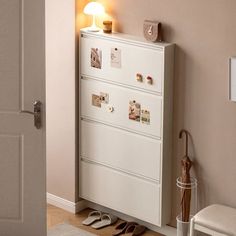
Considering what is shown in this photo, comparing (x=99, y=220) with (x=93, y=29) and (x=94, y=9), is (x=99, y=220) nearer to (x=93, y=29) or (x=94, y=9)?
(x=93, y=29)

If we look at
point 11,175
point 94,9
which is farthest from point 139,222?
point 94,9

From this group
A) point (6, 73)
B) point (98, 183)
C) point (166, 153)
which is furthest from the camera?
point (98, 183)

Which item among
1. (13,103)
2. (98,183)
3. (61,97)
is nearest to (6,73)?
(13,103)

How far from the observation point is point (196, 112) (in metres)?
5.30

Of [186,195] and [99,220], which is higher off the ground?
[186,195]

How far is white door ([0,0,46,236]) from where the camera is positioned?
5004 mm

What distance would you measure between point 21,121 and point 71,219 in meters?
1.21

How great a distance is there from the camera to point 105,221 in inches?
233

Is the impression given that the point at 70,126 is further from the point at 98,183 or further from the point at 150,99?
the point at 150,99

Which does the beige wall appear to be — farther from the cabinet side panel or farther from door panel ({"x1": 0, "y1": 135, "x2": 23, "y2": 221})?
door panel ({"x1": 0, "y1": 135, "x2": 23, "y2": 221})

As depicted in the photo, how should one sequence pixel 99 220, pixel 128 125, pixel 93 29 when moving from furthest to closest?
pixel 99 220, pixel 93 29, pixel 128 125

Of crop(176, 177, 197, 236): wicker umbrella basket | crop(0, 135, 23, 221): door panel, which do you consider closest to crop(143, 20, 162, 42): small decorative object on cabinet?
crop(176, 177, 197, 236): wicker umbrella basket

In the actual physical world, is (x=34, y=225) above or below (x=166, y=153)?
below

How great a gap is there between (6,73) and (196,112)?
1351 mm
